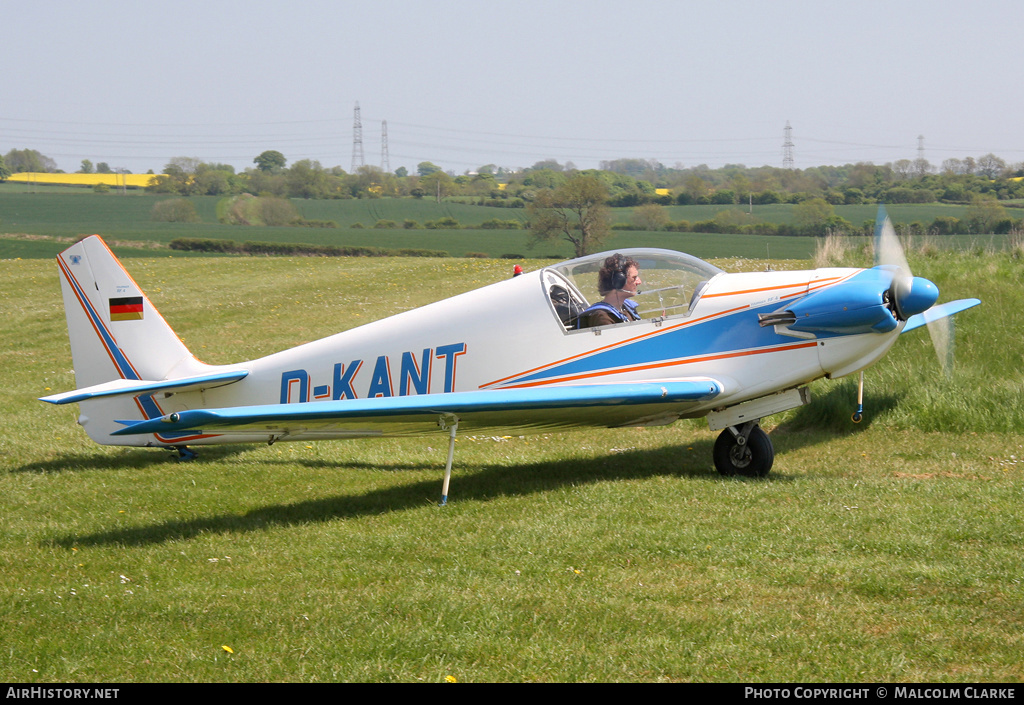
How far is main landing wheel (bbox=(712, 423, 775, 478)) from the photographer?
7.90m

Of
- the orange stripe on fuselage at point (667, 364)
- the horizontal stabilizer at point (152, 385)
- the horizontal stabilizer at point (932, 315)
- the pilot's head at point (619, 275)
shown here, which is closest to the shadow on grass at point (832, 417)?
the horizontal stabilizer at point (932, 315)

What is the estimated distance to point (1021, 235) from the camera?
1928 centimetres

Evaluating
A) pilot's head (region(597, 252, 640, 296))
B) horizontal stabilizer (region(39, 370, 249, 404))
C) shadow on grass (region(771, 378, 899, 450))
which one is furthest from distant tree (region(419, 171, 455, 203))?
pilot's head (region(597, 252, 640, 296))

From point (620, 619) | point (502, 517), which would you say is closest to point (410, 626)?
point (620, 619)

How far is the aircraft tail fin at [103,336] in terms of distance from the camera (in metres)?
8.85

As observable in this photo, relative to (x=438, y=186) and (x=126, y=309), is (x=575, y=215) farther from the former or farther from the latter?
(x=438, y=186)

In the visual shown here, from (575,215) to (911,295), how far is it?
36.0m

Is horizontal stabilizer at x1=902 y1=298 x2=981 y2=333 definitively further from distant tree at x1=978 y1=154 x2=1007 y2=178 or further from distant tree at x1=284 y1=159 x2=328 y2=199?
distant tree at x1=284 y1=159 x2=328 y2=199

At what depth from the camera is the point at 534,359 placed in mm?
8125

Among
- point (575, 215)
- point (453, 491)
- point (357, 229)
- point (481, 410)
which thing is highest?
point (357, 229)

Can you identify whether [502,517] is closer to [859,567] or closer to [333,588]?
[333,588]

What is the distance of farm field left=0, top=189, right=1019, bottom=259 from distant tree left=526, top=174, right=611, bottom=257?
1.27 meters

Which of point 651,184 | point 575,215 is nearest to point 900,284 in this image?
point 575,215
